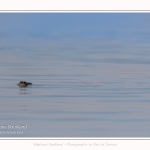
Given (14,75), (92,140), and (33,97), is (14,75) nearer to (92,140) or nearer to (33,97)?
(33,97)

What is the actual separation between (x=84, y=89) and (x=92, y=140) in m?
0.91

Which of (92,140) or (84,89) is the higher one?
(84,89)

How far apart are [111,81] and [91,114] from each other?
611mm

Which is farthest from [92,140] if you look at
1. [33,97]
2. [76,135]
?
[33,97]

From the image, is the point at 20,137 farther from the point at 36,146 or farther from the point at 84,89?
the point at 84,89

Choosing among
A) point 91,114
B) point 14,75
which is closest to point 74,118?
point 91,114

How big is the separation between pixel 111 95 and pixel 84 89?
39cm

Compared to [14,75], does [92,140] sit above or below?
below

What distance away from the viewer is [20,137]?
13.1 metres

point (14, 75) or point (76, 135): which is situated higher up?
point (14, 75)

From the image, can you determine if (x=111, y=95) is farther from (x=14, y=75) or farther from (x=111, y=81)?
(x=14, y=75)

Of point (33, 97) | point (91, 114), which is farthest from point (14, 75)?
point (91, 114)

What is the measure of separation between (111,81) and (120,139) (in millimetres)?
981

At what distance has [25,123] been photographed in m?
13.3
